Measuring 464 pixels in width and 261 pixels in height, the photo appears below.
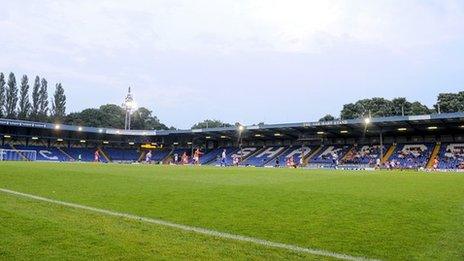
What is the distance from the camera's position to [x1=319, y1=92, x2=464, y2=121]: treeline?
8679 centimetres

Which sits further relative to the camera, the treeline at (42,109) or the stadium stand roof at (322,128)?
the treeline at (42,109)

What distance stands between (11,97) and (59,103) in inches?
432

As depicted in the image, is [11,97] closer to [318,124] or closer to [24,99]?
[24,99]

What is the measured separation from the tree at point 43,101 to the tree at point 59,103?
9.21 ft

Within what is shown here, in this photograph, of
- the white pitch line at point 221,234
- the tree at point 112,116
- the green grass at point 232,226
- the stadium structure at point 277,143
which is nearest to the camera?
the green grass at point 232,226

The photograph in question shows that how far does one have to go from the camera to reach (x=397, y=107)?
95.1m

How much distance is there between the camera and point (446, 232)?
7.55 metres

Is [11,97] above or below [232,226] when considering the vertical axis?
above

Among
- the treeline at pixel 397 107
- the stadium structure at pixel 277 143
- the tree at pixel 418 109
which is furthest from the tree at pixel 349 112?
the stadium structure at pixel 277 143

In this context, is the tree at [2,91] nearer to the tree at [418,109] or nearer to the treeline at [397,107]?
the treeline at [397,107]

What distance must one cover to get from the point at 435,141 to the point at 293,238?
188 feet

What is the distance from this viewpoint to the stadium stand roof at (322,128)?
49022 millimetres

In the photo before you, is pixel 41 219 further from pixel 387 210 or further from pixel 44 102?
pixel 44 102

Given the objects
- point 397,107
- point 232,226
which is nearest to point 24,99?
point 397,107
